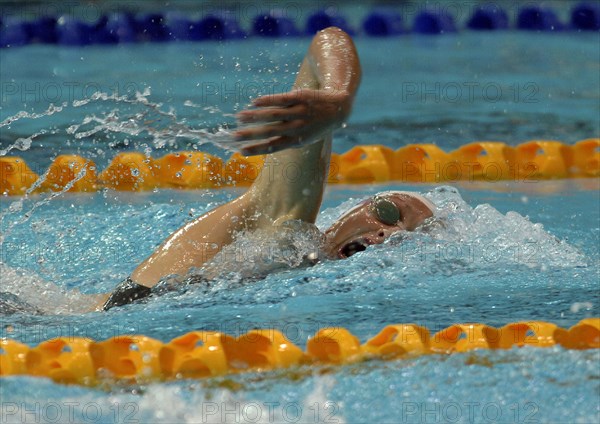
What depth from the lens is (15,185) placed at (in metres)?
3.73

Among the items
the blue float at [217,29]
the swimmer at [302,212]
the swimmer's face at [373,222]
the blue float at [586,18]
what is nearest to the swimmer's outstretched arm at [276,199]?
the swimmer at [302,212]

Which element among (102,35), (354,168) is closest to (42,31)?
(102,35)

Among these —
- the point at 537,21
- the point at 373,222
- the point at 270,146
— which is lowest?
the point at 537,21

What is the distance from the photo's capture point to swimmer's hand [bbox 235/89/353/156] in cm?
150

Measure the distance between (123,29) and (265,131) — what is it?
18.1 feet

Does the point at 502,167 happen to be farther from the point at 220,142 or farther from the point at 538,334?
the point at 220,142

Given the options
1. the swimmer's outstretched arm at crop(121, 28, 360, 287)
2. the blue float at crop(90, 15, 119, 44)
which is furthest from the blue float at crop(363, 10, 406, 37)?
the swimmer's outstretched arm at crop(121, 28, 360, 287)

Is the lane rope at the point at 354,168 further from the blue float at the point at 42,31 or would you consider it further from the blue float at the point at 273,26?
the blue float at the point at 42,31

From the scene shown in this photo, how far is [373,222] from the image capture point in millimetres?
2387

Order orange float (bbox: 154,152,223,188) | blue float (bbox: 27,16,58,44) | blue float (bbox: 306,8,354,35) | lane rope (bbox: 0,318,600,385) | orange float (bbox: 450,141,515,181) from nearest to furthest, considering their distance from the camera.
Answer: lane rope (bbox: 0,318,600,385) → orange float (bbox: 154,152,223,188) → orange float (bbox: 450,141,515,181) → blue float (bbox: 306,8,354,35) → blue float (bbox: 27,16,58,44)

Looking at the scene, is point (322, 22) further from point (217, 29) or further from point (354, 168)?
point (354, 168)

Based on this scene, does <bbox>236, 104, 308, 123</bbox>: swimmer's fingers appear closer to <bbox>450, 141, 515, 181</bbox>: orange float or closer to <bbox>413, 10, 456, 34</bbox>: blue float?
<bbox>450, 141, 515, 181</bbox>: orange float

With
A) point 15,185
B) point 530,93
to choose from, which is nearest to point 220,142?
point 15,185

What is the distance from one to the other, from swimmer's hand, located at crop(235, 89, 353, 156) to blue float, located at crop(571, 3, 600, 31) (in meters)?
5.85
